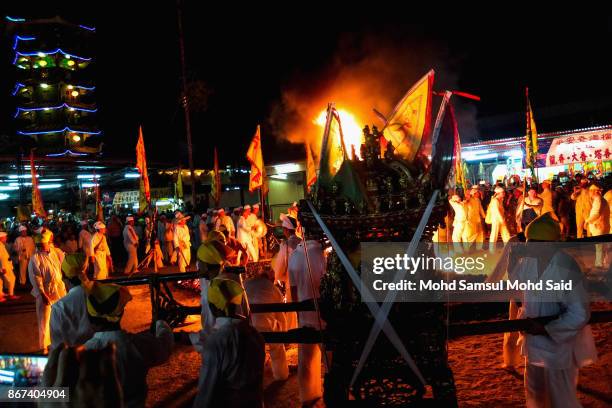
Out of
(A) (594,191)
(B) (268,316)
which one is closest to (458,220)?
(A) (594,191)

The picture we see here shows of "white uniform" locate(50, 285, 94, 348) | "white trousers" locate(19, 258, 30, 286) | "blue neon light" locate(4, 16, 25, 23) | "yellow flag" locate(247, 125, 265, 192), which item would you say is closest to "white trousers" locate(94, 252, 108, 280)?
"white trousers" locate(19, 258, 30, 286)

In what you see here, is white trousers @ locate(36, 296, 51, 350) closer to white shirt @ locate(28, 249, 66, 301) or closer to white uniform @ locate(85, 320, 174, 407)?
white shirt @ locate(28, 249, 66, 301)

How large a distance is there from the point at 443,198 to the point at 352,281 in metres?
0.91

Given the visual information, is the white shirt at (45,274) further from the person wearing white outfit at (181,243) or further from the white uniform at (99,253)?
the person wearing white outfit at (181,243)

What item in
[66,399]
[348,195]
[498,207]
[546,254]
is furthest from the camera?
[498,207]

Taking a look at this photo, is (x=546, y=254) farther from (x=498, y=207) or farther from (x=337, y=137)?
(x=498, y=207)

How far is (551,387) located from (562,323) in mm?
589

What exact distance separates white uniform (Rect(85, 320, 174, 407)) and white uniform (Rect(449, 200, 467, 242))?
11276 mm

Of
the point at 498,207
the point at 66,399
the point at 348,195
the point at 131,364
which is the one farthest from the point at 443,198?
the point at 498,207

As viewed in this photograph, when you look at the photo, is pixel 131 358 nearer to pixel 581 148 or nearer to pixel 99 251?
pixel 99 251

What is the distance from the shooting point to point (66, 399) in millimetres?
2283

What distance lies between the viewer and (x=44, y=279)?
7.25 metres

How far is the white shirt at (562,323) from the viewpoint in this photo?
359 centimetres

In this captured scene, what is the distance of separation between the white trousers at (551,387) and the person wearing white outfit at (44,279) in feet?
22.7
